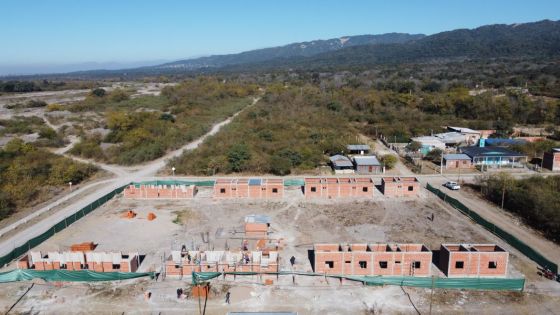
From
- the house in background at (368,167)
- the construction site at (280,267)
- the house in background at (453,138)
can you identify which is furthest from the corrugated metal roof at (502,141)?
the construction site at (280,267)

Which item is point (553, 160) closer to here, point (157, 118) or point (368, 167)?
point (368, 167)

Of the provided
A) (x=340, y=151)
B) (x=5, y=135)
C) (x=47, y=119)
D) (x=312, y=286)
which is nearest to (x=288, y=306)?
(x=312, y=286)

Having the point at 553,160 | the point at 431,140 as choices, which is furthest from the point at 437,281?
the point at 431,140

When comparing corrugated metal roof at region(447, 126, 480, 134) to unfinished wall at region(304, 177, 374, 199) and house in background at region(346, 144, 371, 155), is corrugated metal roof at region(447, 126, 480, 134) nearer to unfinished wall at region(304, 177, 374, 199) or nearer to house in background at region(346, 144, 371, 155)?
house in background at region(346, 144, 371, 155)

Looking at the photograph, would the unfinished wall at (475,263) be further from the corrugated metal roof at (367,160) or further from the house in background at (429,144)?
the house in background at (429,144)

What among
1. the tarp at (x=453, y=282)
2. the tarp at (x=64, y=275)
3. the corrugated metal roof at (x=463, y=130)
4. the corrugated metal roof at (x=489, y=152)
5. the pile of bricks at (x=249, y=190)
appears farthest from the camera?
the corrugated metal roof at (x=463, y=130)

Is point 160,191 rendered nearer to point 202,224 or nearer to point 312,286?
point 202,224
